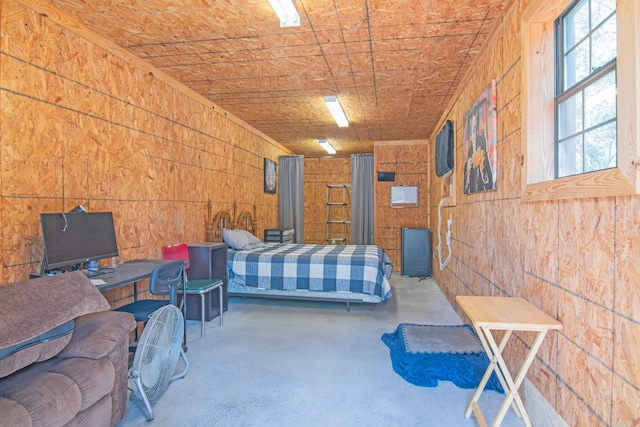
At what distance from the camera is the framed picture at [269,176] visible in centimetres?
671

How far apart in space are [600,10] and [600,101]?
42 cm

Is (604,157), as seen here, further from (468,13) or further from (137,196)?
(137,196)

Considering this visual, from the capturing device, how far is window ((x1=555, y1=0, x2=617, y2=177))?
1548mm

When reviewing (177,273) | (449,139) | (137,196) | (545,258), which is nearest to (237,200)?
(137,196)

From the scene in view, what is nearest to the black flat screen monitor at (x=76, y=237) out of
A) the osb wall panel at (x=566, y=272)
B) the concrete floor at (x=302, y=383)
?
the concrete floor at (x=302, y=383)

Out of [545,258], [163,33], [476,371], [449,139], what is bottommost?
[476,371]

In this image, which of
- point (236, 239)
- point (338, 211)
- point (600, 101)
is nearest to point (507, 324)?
point (600, 101)

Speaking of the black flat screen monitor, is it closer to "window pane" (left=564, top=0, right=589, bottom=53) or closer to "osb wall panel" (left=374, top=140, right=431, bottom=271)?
"window pane" (left=564, top=0, right=589, bottom=53)

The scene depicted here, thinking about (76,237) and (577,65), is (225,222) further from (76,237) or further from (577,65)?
(577,65)

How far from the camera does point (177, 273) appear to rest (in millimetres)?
2818

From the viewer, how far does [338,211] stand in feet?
28.6

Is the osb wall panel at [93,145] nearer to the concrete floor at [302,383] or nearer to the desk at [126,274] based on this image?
the desk at [126,274]

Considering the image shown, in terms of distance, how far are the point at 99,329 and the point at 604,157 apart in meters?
2.64

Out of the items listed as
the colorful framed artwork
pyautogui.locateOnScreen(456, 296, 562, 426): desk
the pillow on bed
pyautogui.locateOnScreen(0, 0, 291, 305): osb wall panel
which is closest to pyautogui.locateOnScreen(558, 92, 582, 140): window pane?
the colorful framed artwork
